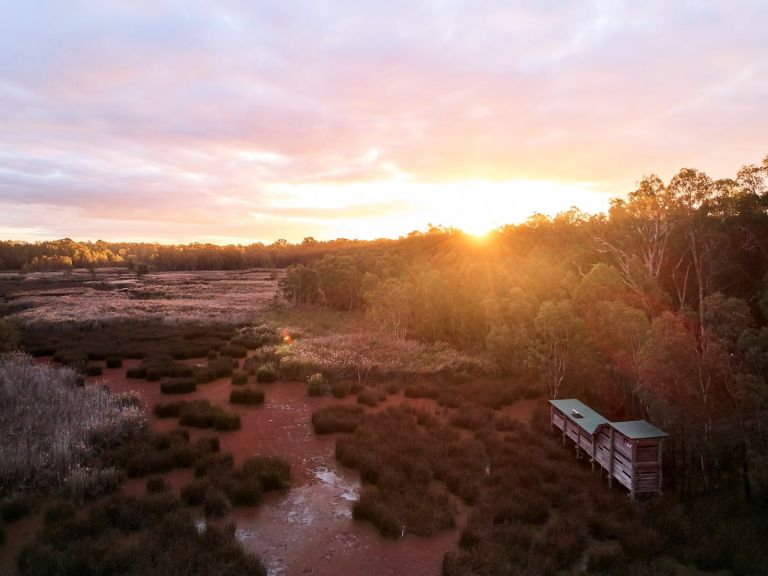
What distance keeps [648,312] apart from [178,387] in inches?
754

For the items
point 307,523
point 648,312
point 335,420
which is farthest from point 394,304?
point 307,523

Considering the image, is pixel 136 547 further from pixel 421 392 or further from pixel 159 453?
pixel 421 392

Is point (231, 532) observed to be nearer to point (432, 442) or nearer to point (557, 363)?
point (432, 442)

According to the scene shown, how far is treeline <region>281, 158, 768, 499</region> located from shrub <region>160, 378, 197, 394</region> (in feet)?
44.4

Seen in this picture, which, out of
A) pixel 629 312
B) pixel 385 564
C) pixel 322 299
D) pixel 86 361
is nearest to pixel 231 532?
pixel 385 564

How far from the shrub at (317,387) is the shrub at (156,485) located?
8.48 metres

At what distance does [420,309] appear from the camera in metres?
30.7

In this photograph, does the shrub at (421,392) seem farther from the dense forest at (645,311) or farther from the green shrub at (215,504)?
the green shrub at (215,504)

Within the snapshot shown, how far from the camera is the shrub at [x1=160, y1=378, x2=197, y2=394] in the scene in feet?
60.8

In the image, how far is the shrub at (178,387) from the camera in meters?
18.5

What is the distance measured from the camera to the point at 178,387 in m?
18.6

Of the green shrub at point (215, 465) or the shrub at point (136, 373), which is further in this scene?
the shrub at point (136, 373)

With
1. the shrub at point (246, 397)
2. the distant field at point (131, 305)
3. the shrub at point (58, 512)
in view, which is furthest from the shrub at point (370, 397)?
the distant field at point (131, 305)

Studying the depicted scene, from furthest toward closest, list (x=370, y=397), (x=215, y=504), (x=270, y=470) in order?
(x=370, y=397) < (x=270, y=470) < (x=215, y=504)
